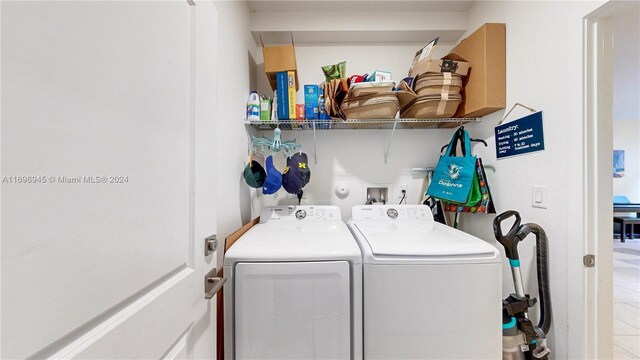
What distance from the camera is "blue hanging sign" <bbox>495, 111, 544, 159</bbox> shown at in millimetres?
1246

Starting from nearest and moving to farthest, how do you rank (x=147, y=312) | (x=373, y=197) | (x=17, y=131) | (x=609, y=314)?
1. (x=17, y=131)
2. (x=147, y=312)
3. (x=609, y=314)
4. (x=373, y=197)

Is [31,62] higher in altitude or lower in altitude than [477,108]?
lower

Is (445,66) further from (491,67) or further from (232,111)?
(232,111)

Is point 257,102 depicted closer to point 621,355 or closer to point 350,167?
point 350,167

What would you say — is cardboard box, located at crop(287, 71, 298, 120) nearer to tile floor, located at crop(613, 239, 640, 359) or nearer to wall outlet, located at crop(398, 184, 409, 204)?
wall outlet, located at crop(398, 184, 409, 204)

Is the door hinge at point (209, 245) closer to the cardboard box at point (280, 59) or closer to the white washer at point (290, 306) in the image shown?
the white washer at point (290, 306)

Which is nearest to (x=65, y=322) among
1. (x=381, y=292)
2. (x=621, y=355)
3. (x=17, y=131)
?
(x=17, y=131)

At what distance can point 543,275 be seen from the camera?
3.76 feet

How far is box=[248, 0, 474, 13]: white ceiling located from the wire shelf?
2.99 ft

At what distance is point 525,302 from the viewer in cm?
112

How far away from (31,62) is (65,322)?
437 millimetres

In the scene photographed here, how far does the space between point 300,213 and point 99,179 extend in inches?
48.9

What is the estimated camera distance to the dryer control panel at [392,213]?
64.9 inches

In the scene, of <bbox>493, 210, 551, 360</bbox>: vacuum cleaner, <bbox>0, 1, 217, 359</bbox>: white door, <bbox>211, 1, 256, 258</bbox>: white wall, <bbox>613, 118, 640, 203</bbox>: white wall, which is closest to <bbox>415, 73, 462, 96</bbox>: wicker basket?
<bbox>493, 210, 551, 360</bbox>: vacuum cleaner
